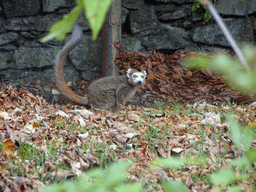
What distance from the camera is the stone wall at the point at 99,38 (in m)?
6.30

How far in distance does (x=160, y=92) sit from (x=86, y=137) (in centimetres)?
330

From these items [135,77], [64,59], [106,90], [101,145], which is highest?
[64,59]

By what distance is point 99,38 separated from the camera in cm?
648

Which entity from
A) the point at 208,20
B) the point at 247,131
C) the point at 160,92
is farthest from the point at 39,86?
the point at 247,131

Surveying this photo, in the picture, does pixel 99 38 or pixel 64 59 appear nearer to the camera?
pixel 64 59

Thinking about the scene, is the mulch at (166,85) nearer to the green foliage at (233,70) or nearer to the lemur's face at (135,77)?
the lemur's face at (135,77)

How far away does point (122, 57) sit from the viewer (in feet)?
20.1

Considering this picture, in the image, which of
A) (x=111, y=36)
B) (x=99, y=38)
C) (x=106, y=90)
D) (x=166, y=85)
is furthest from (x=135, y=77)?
(x=99, y=38)

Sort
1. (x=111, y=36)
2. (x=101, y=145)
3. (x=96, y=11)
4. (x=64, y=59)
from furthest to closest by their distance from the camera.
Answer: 1. (x=111, y=36)
2. (x=64, y=59)
3. (x=101, y=145)
4. (x=96, y=11)

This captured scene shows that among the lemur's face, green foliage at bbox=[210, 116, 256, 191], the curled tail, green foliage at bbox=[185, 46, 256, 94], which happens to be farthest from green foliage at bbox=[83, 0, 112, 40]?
the lemur's face

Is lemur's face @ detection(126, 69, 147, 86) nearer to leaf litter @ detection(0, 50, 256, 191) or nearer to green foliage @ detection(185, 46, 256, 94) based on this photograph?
A: leaf litter @ detection(0, 50, 256, 191)

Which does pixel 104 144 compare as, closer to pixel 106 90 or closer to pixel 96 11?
pixel 96 11

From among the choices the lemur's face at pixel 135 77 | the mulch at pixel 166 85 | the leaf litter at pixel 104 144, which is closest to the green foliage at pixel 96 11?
the leaf litter at pixel 104 144

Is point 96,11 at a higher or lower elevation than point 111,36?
lower
